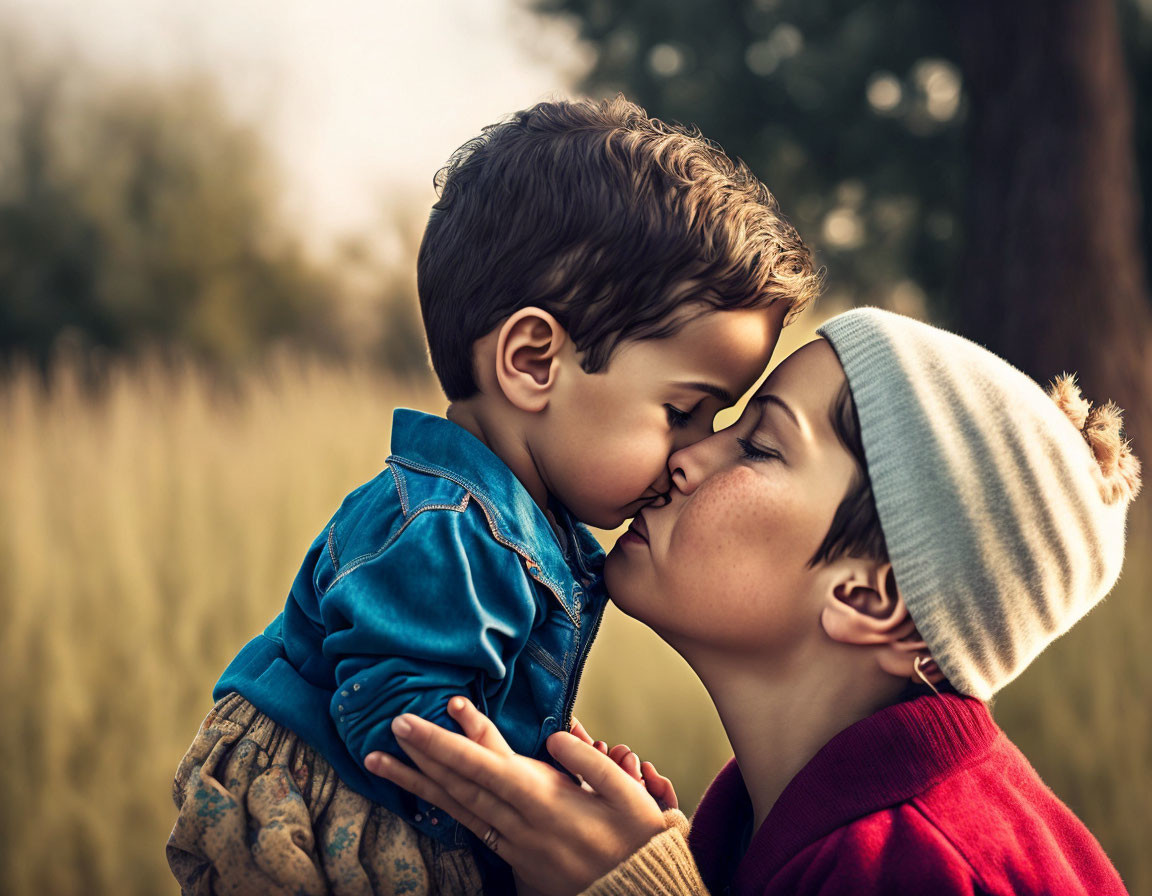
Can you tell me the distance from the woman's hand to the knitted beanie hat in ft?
2.06

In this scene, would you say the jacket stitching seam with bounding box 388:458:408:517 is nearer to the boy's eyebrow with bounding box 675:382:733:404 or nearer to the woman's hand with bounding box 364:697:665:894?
the woman's hand with bounding box 364:697:665:894

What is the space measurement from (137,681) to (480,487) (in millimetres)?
2837

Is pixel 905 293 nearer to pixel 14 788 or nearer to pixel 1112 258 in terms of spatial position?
pixel 1112 258

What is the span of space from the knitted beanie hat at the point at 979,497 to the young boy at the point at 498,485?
30 cm

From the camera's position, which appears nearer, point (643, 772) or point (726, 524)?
point (726, 524)

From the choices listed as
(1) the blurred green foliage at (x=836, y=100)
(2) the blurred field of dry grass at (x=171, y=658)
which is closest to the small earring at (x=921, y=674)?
(2) the blurred field of dry grass at (x=171, y=658)

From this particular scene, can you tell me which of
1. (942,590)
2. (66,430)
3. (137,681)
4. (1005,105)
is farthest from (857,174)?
(942,590)

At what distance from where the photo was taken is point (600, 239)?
6.28 feet

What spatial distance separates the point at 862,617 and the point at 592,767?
557mm

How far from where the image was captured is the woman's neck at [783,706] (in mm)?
1988

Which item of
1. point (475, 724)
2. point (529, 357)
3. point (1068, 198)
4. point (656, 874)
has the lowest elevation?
point (656, 874)

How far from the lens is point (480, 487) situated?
1.87 m

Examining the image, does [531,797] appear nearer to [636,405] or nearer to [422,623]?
[422,623]

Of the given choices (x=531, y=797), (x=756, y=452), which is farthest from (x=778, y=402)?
(x=531, y=797)
